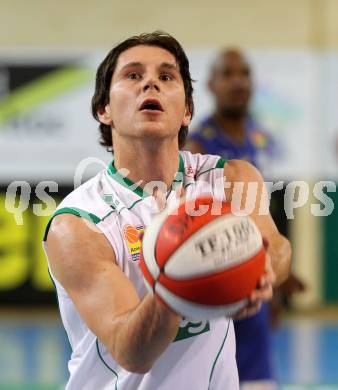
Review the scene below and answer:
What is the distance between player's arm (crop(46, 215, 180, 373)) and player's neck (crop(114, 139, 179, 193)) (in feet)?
1.41

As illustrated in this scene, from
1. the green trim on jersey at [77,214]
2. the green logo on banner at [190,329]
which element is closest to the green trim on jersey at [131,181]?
the green trim on jersey at [77,214]

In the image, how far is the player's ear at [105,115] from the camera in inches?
149

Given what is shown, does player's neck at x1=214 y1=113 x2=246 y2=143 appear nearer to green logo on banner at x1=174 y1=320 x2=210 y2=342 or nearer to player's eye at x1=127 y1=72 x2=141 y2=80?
player's eye at x1=127 y1=72 x2=141 y2=80

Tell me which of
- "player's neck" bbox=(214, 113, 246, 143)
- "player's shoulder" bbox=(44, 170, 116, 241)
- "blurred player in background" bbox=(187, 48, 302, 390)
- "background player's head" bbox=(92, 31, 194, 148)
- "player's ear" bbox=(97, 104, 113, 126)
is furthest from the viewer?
"player's neck" bbox=(214, 113, 246, 143)

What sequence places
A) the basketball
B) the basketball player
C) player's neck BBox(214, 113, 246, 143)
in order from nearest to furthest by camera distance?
the basketball < the basketball player < player's neck BBox(214, 113, 246, 143)

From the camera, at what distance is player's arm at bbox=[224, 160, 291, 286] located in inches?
140

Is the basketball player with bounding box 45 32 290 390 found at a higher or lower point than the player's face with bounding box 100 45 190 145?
lower

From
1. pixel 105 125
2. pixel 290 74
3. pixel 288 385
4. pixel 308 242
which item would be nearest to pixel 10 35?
pixel 290 74

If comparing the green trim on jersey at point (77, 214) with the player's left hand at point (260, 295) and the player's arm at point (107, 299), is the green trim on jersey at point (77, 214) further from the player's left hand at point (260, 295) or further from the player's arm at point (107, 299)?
the player's left hand at point (260, 295)

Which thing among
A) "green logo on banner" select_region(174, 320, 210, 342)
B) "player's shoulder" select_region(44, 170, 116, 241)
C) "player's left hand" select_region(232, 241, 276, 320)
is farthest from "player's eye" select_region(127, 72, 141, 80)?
"player's left hand" select_region(232, 241, 276, 320)

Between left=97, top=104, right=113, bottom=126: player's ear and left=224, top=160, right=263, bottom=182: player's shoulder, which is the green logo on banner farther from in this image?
left=97, top=104, right=113, bottom=126: player's ear

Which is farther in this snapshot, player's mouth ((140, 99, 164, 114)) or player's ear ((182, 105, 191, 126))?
player's ear ((182, 105, 191, 126))

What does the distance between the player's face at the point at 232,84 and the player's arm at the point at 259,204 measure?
253 cm

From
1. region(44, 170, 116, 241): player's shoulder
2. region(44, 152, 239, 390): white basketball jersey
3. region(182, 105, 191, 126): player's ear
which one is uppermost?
region(182, 105, 191, 126): player's ear
